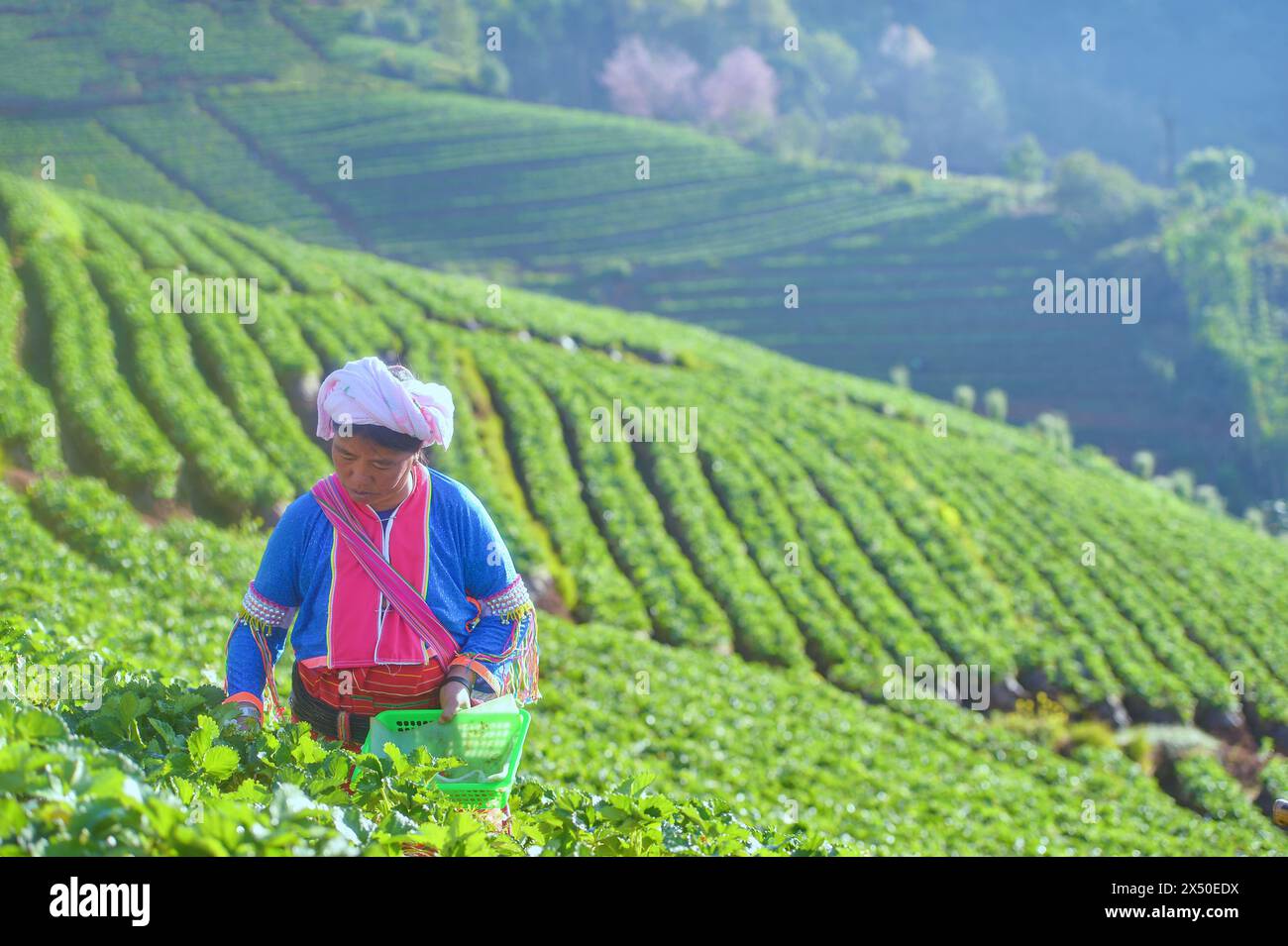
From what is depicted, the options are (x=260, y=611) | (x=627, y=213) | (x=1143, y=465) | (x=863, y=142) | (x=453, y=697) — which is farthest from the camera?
(x=863, y=142)

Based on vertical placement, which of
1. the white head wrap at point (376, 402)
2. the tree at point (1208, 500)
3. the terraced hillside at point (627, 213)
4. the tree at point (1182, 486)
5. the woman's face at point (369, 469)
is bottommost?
the tree at point (1208, 500)

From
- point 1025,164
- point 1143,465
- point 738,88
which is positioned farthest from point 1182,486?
point 738,88

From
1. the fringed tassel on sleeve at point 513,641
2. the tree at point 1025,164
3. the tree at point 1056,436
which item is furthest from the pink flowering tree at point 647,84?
the fringed tassel on sleeve at point 513,641

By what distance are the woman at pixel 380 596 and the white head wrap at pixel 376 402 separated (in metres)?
0.02

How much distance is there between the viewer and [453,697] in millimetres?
3971

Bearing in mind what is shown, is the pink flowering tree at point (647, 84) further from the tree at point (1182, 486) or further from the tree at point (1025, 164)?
the tree at point (1182, 486)

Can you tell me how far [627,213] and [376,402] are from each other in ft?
205

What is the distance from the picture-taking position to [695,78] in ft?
317

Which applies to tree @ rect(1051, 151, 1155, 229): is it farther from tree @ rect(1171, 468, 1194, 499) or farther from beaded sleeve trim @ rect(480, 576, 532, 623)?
beaded sleeve trim @ rect(480, 576, 532, 623)

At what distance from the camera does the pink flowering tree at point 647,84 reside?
304 feet

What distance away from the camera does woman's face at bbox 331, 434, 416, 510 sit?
391cm

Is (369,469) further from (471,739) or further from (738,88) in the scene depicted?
(738,88)

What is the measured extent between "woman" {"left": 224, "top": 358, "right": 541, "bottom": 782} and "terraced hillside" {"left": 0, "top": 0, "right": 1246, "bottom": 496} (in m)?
49.0
